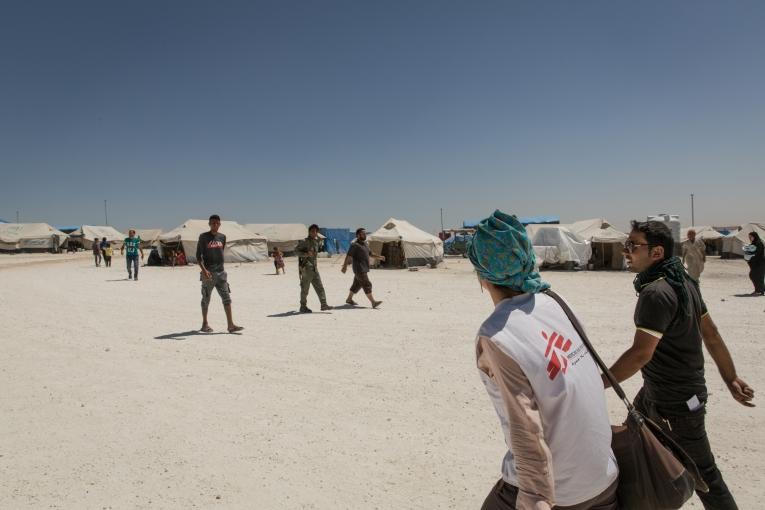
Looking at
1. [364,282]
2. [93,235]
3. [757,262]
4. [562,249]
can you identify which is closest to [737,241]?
[562,249]

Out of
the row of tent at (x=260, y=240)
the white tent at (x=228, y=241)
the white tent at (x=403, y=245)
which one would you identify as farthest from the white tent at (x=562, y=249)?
the white tent at (x=228, y=241)

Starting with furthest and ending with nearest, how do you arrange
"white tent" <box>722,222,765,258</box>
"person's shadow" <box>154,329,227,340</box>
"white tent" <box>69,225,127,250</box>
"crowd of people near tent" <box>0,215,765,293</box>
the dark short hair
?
1. "white tent" <box>69,225,127,250</box>
2. "white tent" <box>722,222,765,258</box>
3. "crowd of people near tent" <box>0,215,765,293</box>
4. "person's shadow" <box>154,329,227,340</box>
5. the dark short hair

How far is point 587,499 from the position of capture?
1.52 m

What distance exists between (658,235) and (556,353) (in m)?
1.45

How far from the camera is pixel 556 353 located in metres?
1.48

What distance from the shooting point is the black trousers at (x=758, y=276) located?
40.6ft

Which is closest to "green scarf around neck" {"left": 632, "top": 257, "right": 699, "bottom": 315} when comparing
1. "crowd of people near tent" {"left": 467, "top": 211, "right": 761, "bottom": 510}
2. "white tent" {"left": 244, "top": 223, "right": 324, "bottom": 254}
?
"crowd of people near tent" {"left": 467, "top": 211, "right": 761, "bottom": 510}

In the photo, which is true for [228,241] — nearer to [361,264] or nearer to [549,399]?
[361,264]

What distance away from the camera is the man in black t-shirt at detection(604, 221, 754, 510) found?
231cm

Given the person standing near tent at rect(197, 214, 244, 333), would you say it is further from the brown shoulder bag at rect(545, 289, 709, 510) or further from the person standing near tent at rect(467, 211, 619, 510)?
the brown shoulder bag at rect(545, 289, 709, 510)

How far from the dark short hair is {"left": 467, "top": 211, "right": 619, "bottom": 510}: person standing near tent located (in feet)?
4.02

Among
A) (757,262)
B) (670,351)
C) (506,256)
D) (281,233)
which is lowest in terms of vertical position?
(757,262)

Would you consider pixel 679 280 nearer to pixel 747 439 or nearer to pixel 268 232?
pixel 747 439

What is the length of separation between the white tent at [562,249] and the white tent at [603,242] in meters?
0.55
